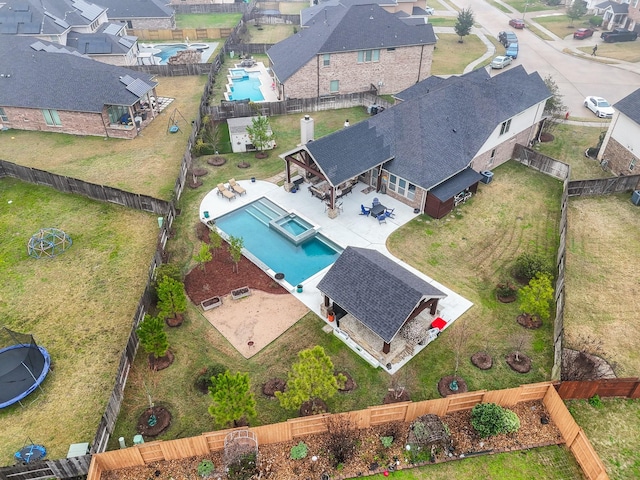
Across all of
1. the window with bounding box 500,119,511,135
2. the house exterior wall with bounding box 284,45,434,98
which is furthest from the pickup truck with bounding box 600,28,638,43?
the window with bounding box 500,119,511,135

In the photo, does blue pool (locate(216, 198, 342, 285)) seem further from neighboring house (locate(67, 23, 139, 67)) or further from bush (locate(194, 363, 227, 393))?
neighboring house (locate(67, 23, 139, 67))

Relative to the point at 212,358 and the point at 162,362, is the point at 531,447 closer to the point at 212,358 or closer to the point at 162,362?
the point at 212,358

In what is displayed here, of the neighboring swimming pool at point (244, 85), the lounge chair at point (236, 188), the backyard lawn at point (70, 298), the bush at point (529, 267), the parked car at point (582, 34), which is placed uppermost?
the parked car at point (582, 34)

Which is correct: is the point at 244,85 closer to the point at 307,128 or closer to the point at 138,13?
the point at 307,128

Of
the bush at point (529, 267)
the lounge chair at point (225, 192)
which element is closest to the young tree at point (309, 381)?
the bush at point (529, 267)

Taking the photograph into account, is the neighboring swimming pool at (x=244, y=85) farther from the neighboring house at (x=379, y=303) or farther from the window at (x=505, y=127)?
the neighboring house at (x=379, y=303)

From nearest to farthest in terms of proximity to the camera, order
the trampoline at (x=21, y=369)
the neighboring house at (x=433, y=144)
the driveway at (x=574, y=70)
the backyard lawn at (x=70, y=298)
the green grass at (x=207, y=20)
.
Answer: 1. the backyard lawn at (x=70, y=298)
2. the trampoline at (x=21, y=369)
3. the neighboring house at (x=433, y=144)
4. the driveway at (x=574, y=70)
5. the green grass at (x=207, y=20)
